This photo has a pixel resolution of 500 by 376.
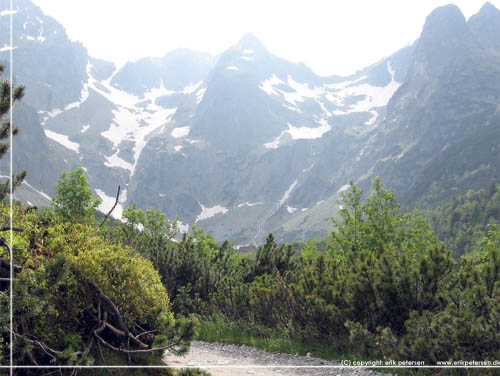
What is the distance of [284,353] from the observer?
13.1 m

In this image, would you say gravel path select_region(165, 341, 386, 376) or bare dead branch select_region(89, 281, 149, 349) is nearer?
bare dead branch select_region(89, 281, 149, 349)

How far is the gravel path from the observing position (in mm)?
10445

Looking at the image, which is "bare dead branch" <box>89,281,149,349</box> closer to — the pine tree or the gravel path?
the gravel path

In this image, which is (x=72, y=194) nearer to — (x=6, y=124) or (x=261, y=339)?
(x=6, y=124)

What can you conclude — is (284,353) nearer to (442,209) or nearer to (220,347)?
(220,347)

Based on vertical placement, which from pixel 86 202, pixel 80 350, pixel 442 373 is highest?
pixel 86 202

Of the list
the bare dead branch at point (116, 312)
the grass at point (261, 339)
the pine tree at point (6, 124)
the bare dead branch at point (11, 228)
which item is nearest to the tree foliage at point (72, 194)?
the grass at point (261, 339)

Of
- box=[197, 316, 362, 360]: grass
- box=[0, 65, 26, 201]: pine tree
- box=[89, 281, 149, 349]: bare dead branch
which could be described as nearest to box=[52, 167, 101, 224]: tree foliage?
box=[197, 316, 362, 360]: grass

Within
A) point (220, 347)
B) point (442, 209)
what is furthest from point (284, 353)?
point (442, 209)

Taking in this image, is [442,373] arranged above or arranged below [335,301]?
below

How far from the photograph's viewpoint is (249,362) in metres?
12.5

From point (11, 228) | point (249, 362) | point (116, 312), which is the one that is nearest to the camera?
point (11, 228)

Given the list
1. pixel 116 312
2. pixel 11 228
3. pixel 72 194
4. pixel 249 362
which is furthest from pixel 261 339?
pixel 72 194

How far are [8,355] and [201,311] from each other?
43.1ft
